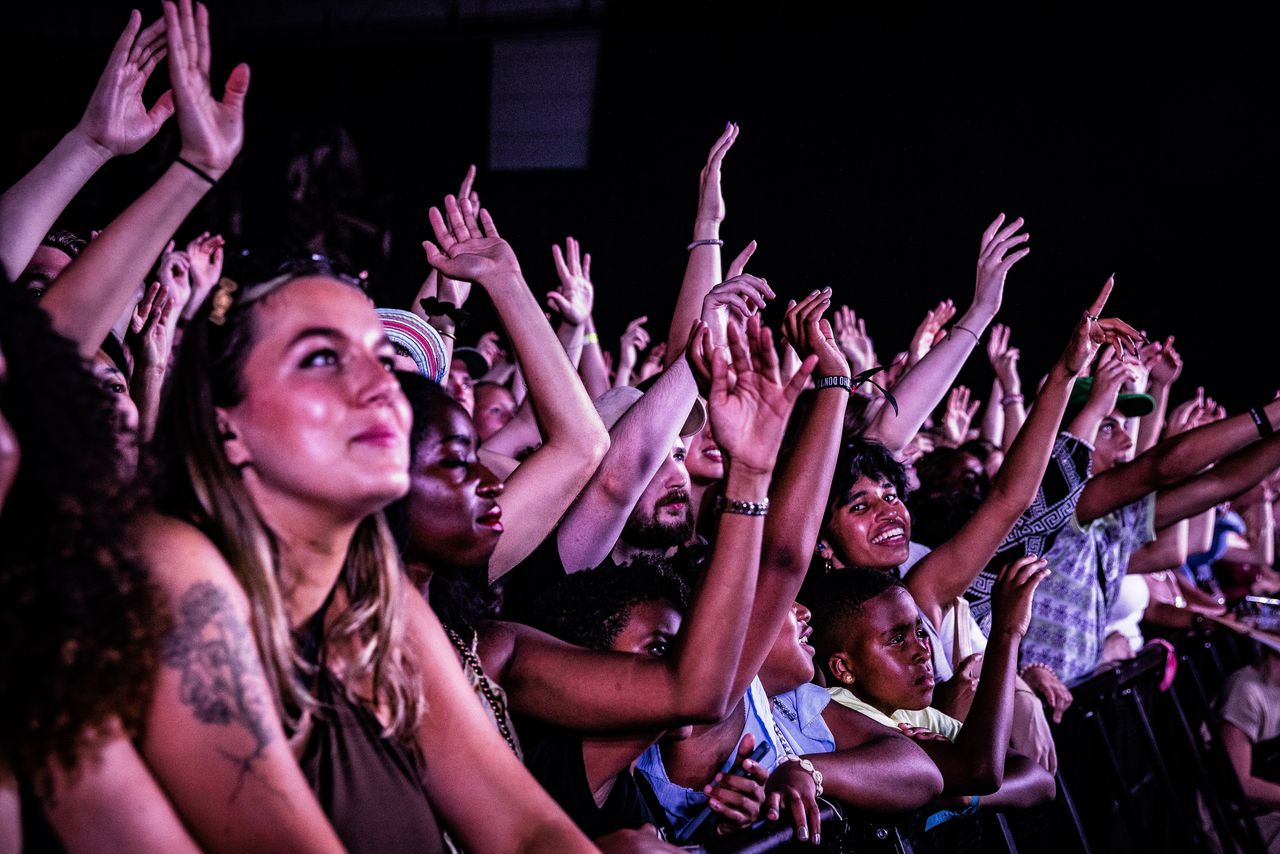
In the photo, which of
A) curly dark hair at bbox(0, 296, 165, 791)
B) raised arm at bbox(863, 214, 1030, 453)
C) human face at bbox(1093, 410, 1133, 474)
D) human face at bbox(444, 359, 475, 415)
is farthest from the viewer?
human face at bbox(1093, 410, 1133, 474)

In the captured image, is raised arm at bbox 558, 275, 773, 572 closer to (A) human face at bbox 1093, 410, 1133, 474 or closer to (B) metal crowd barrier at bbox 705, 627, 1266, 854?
(B) metal crowd barrier at bbox 705, 627, 1266, 854

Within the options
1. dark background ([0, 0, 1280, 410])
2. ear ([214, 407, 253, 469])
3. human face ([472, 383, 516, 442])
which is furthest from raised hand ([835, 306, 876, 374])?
ear ([214, 407, 253, 469])

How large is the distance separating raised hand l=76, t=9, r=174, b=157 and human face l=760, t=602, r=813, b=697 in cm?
147

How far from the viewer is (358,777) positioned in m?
1.38

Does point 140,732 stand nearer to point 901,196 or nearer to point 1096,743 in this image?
point 1096,743

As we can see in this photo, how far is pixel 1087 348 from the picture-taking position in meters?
3.25

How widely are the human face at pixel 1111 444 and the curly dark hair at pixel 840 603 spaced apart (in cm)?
262

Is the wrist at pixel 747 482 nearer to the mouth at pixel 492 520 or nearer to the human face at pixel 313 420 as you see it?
the mouth at pixel 492 520

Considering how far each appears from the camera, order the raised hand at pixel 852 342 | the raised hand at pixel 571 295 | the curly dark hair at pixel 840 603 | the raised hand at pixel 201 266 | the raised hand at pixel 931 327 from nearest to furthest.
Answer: the curly dark hair at pixel 840 603 < the raised hand at pixel 201 266 < the raised hand at pixel 571 295 < the raised hand at pixel 931 327 < the raised hand at pixel 852 342

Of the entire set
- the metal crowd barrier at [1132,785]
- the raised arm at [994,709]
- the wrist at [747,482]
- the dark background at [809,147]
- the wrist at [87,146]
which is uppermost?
the dark background at [809,147]

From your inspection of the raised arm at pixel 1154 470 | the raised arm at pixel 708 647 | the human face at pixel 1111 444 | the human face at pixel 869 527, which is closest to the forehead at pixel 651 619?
the raised arm at pixel 708 647

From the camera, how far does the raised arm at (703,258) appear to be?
2912 millimetres

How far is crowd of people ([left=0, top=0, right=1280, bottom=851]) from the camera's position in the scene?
1107 millimetres

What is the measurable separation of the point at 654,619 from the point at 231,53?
7419 millimetres
